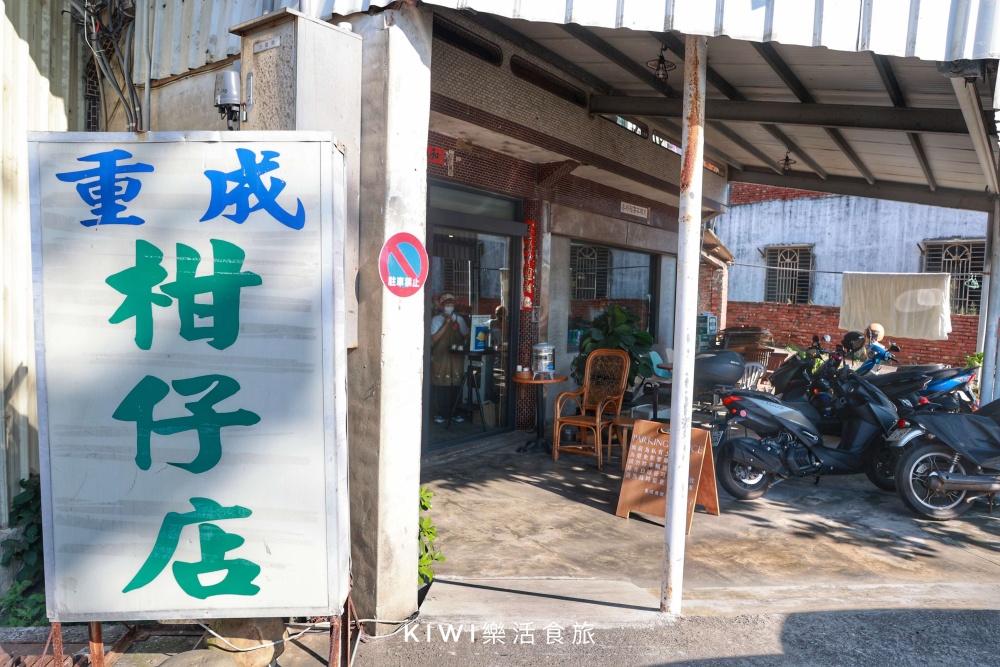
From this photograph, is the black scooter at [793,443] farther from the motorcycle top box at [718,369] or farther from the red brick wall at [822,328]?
the red brick wall at [822,328]

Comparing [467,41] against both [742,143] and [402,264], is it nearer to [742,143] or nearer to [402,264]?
[402,264]

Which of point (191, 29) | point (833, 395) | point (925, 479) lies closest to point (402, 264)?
point (191, 29)

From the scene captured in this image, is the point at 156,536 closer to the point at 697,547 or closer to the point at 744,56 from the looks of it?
the point at 697,547

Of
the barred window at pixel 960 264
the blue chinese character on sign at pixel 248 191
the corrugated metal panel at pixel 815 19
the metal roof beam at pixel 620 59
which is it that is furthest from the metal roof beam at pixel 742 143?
the barred window at pixel 960 264

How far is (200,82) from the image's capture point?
4.83 meters

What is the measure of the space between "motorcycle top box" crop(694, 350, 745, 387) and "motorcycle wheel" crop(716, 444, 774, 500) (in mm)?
2811

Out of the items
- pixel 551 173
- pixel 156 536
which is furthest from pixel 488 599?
pixel 551 173

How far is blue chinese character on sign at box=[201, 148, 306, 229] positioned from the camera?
8.54ft

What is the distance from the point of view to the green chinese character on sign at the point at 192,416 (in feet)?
8.64

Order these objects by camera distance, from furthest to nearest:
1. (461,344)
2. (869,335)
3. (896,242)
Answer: (896,242) → (869,335) → (461,344)

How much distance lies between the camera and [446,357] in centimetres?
766

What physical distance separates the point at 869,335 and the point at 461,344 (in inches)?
211

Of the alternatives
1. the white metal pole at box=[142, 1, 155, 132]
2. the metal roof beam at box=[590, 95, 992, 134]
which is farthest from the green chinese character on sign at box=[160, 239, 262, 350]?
the metal roof beam at box=[590, 95, 992, 134]

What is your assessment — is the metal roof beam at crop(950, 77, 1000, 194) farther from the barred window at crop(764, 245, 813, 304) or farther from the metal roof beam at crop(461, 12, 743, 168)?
the barred window at crop(764, 245, 813, 304)
